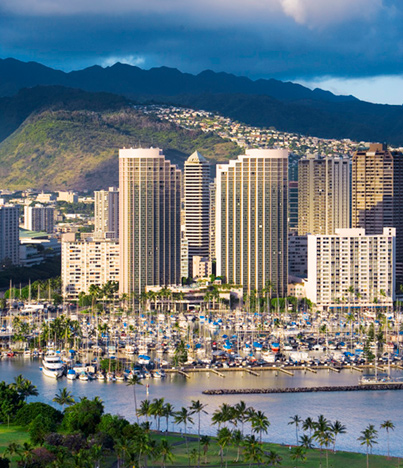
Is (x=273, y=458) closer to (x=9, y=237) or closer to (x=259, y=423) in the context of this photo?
(x=259, y=423)

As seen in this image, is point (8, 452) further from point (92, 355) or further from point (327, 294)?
point (327, 294)

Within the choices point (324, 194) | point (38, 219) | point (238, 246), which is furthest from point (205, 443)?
point (38, 219)

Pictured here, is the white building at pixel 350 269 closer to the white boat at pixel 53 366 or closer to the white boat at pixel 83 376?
the white boat at pixel 53 366

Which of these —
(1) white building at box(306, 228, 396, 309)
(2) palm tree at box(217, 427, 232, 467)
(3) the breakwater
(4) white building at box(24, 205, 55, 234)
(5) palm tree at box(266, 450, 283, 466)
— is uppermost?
(4) white building at box(24, 205, 55, 234)

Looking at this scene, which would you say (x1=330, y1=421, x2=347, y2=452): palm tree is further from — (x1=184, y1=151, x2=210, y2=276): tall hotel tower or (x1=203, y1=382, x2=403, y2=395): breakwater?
(x1=184, y1=151, x2=210, y2=276): tall hotel tower

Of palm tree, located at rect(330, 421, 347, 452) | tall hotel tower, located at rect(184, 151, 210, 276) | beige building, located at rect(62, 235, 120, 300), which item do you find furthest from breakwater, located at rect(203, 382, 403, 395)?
tall hotel tower, located at rect(184, 151, 210, 276)

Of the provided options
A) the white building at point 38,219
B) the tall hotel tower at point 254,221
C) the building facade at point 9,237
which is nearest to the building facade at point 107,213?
the white building at point 38,219
